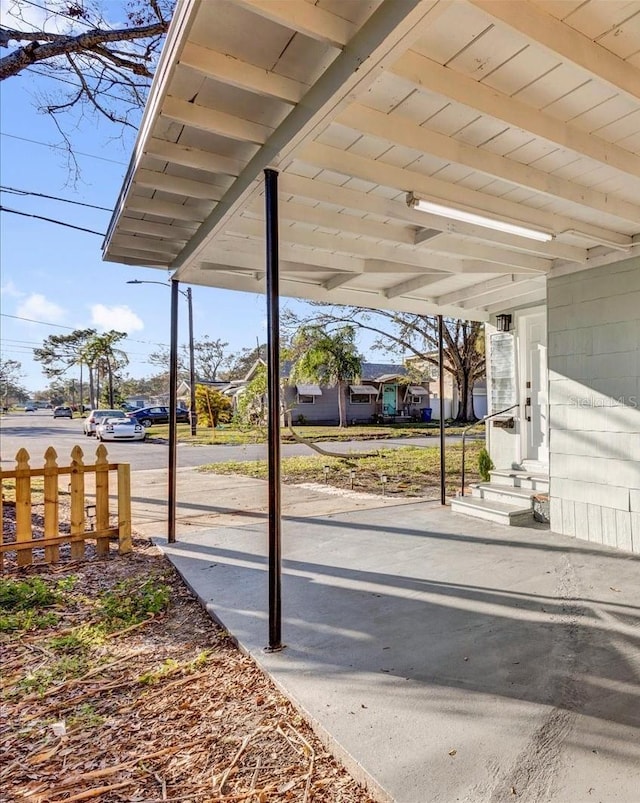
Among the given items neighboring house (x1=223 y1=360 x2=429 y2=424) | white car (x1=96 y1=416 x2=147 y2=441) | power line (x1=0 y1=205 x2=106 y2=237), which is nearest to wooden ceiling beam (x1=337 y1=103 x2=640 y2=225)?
power line (x1=0 y1=205 x2=106 y2=237)

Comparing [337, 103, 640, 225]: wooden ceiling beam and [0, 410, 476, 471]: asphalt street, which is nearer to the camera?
[337, 103, 640, 225]: wooden ceiling beam

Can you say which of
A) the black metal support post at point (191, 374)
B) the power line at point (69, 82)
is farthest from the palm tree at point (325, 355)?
the power line at point (69, 82)

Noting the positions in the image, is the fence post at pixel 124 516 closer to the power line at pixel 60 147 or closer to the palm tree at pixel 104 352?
the power line at pixel 60 147

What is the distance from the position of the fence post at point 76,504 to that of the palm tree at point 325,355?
11.8 m

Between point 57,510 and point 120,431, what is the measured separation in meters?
14.6

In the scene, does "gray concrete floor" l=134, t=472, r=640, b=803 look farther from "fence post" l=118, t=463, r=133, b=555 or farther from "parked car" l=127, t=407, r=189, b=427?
"parked car" l=127, t=407, r=189, b=427

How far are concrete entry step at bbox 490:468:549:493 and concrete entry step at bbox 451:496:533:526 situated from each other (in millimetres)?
354

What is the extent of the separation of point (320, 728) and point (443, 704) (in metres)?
0.54

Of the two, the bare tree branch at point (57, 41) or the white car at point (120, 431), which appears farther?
the white car at point (120, 431)

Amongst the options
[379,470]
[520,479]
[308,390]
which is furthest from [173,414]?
[308,390]

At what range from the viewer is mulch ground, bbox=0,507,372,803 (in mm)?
1603

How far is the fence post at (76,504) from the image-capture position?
4.18m

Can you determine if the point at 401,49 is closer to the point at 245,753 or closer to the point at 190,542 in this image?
the point at 245,753

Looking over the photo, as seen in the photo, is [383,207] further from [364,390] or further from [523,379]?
[364,390]
